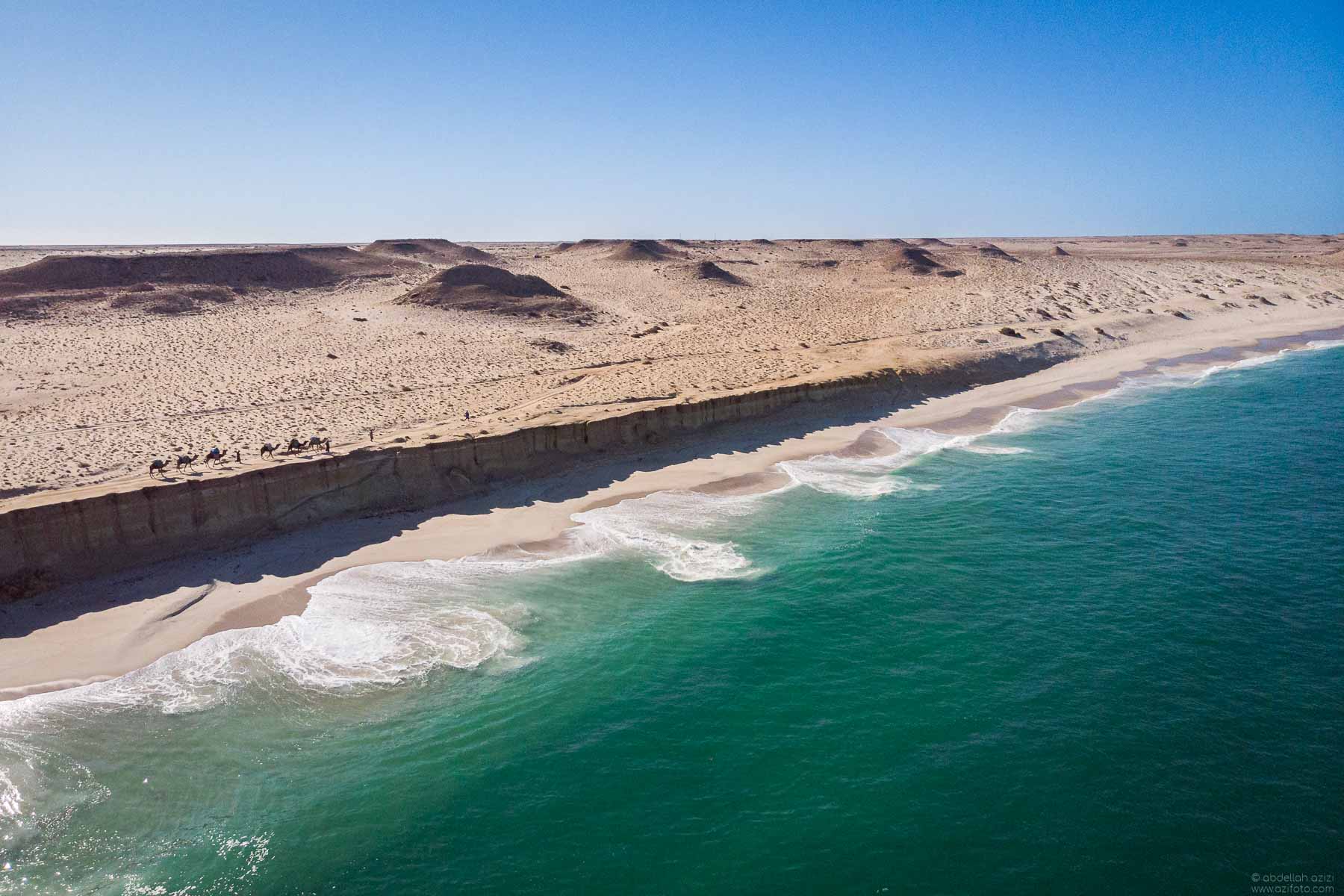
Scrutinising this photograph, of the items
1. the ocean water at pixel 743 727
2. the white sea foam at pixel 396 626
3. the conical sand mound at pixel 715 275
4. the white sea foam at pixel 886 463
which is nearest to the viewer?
the ocean water at pixel 743 727

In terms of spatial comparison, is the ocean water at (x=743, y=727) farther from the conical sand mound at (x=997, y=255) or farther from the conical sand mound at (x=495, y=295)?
the conical sand mound at (x=997, y=255)

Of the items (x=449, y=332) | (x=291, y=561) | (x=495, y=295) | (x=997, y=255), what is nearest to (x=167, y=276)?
(x=495, y=295)

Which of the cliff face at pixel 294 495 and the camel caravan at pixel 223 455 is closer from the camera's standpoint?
the cliff face at pixel 294 495

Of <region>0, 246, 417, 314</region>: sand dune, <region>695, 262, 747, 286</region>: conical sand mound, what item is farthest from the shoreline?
<region>695, 262, 747, 286</region>: conical sand mound

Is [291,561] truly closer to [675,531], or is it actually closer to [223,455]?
[223,455]

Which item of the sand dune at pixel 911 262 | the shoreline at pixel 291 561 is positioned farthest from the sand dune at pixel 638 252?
the shoreline at pixel 291 561

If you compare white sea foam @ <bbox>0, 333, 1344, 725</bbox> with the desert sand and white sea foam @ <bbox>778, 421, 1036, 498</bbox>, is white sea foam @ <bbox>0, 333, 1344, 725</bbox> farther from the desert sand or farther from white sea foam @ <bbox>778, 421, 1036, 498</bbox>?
white sea foam @ <bbox>778, 421, 1036, 498</bbox>
